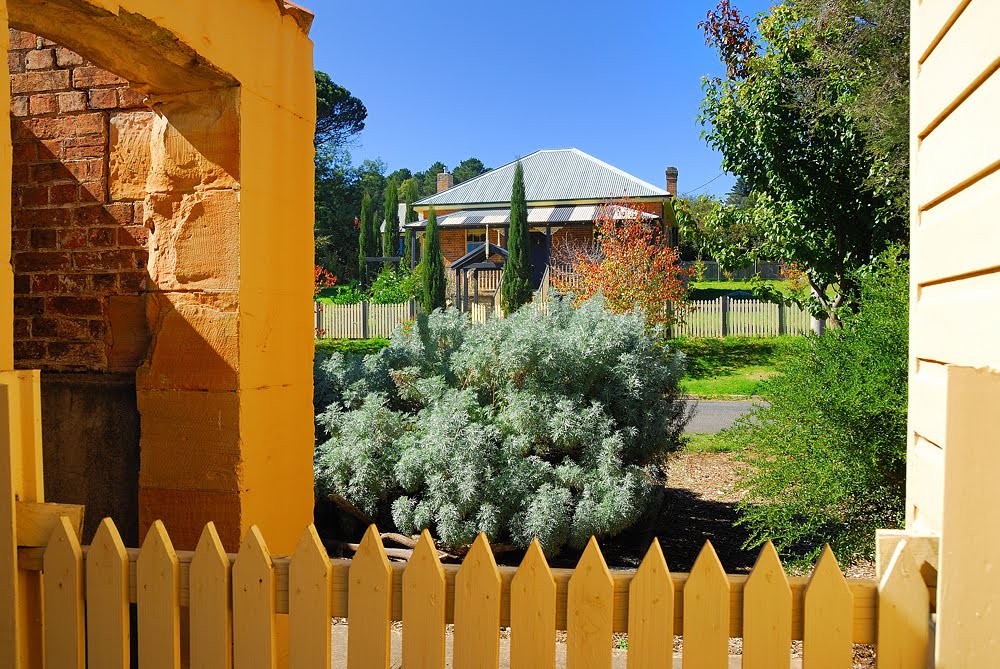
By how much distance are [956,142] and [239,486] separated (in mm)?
2699

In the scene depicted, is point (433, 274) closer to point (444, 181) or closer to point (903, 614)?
A: point (444, 181)

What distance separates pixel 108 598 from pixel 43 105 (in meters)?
2.39

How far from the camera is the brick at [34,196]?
3.47m

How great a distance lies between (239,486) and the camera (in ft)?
10.2

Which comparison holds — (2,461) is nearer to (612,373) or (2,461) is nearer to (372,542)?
(372,542)

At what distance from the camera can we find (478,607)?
1953 mm

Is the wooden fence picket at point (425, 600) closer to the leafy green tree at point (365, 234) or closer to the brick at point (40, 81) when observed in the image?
the brick at point (40, 81)

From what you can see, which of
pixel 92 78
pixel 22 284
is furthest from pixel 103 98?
pixel 22 284

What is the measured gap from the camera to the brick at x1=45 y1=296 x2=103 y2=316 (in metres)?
3.39

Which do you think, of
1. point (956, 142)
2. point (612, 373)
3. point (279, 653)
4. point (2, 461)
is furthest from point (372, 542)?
point (612, 373)

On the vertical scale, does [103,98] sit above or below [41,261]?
above

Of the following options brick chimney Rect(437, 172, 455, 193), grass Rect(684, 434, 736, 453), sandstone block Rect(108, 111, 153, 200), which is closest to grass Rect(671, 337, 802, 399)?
grass Rect(684, 434, 736, 453)

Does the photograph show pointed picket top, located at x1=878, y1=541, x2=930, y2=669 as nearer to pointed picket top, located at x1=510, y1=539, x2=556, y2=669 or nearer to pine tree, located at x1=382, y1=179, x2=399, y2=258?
pointed picket top, located at x1=510, y1=539, x2=556, y2=669

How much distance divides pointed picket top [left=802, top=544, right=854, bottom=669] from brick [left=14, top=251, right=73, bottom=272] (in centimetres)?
319
